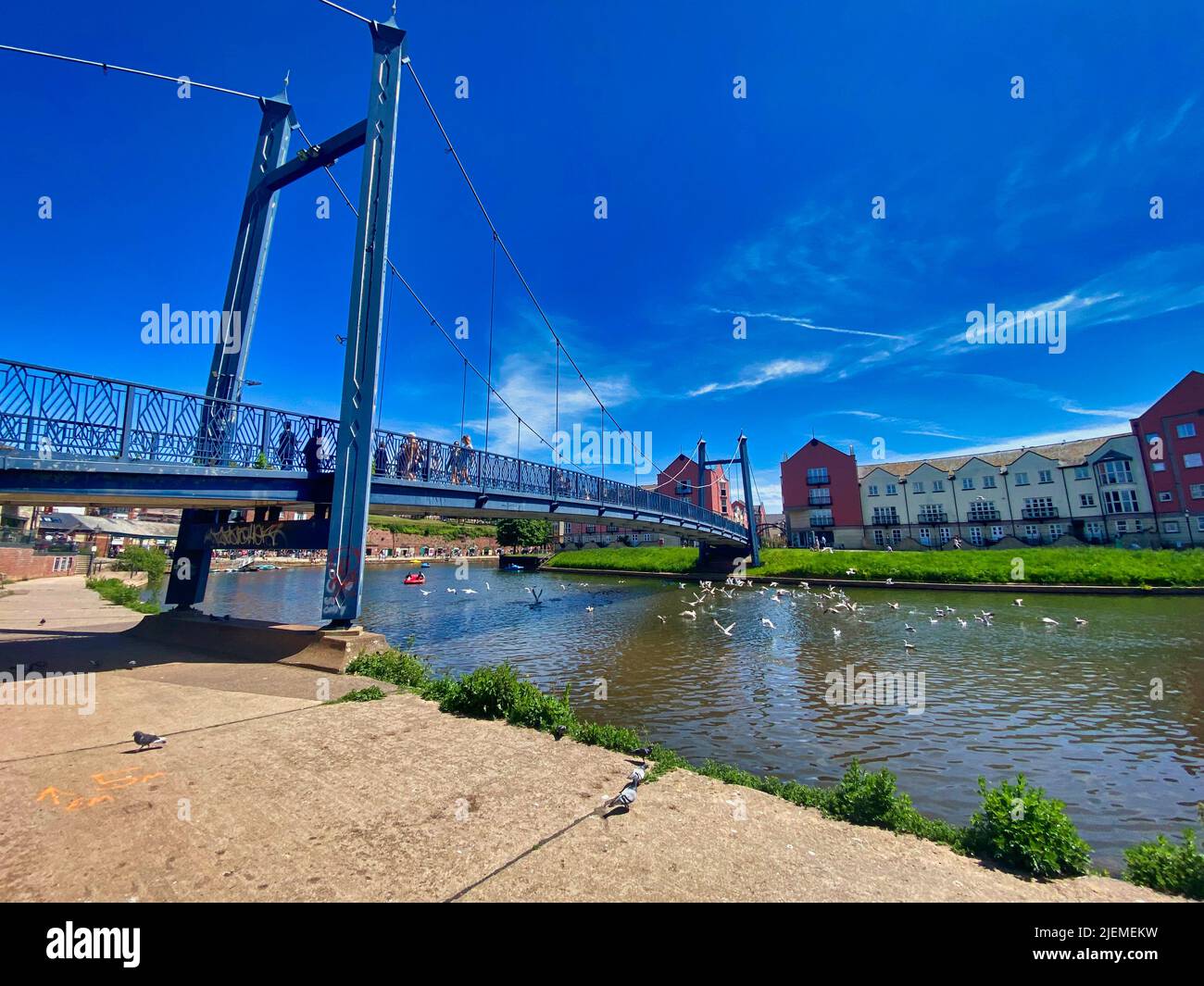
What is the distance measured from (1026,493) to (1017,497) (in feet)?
2.80

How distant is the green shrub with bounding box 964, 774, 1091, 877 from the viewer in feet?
13.2

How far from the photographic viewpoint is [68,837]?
4.11 meters

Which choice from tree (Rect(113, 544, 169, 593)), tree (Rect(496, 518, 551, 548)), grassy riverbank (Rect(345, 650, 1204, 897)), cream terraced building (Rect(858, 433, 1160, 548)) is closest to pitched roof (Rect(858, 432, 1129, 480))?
cream terraced building (Rect(858, 433, 1160, 548))

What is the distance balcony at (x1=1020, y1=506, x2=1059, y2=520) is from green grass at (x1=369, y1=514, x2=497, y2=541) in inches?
3232

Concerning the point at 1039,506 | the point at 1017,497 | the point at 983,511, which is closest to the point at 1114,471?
the point at 1039,506

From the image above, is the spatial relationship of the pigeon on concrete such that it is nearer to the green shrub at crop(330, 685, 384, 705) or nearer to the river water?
the river water

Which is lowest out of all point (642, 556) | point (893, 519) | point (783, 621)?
point (783, 621)

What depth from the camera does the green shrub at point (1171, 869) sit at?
12.6 feet

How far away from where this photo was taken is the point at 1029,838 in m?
4.16
